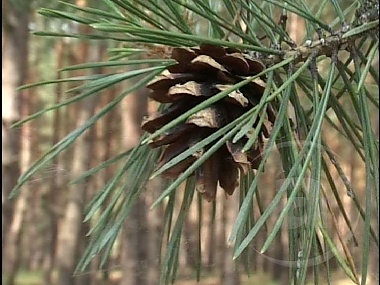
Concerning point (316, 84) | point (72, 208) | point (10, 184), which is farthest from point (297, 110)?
point (72, 208)

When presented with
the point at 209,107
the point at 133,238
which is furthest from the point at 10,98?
the point at 209,107

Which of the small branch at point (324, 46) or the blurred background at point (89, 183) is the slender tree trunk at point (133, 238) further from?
the small branch at point (324, 46)

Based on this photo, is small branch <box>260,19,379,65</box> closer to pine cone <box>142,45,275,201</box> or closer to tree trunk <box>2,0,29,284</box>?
pine cone <box>142,45,275,201</box>

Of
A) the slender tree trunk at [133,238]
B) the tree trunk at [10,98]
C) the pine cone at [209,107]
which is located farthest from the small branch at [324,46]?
the slender tree trunk at [133,238]

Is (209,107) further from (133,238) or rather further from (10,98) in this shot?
(133,238)

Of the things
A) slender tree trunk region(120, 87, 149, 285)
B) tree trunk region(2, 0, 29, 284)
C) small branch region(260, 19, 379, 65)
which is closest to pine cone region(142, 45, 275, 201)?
small branch region(260, 19, 379, 65)

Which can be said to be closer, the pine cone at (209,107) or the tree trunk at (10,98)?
the pine cone at (209,107)

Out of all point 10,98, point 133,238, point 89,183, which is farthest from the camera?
point 133,238
